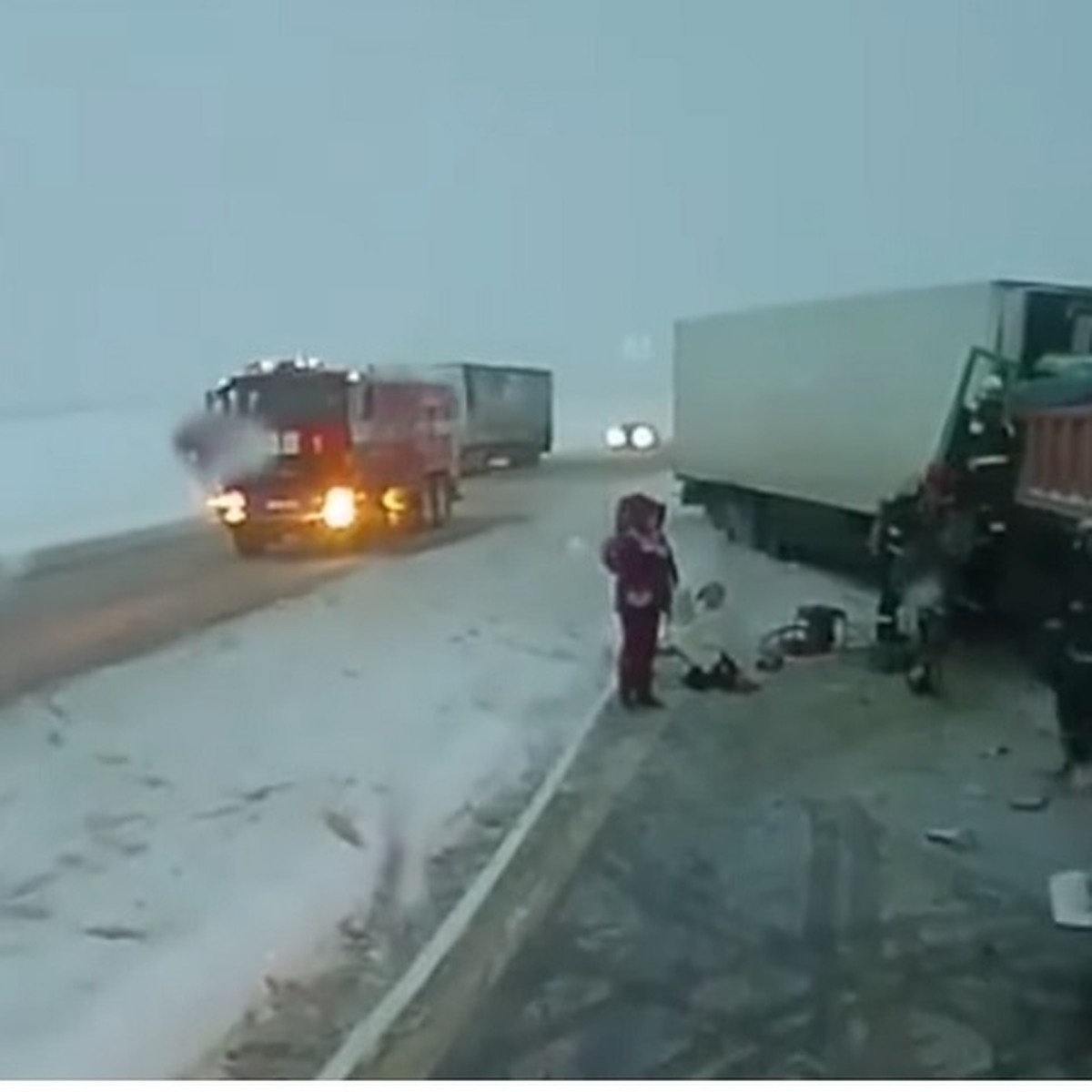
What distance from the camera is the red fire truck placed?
5.44 feet

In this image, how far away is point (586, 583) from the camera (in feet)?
5.69

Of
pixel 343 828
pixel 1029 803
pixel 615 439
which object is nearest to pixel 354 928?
pixel 343 828

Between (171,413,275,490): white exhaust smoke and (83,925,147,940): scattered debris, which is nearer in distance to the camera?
(83,925,147,940): scattered debris

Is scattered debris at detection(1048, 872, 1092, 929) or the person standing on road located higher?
the person standing on road

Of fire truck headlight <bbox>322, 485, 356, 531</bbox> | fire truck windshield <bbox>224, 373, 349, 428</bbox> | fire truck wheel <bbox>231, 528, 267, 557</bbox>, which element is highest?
fire truck windshield <bbox>224, 373, 349, 428</bbox>

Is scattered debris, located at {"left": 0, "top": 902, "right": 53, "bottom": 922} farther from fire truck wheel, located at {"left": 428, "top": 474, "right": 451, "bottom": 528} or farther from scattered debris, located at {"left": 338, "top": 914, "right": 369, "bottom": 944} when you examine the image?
fire truck wheel, located at {"left": 428, "top": 474, "right": 451, "bottom": 528}

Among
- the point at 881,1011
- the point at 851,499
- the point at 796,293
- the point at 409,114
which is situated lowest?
the point at 881,1011

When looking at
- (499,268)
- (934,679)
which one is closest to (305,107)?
(499,268)

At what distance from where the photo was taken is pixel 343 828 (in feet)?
5.34

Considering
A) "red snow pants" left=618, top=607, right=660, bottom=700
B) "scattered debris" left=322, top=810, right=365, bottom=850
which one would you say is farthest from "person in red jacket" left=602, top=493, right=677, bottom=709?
"scattered debris" left=322, top=810, right=365, bottom=850

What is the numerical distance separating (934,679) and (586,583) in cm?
32

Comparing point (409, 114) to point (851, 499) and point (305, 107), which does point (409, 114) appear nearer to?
point (305, 107)

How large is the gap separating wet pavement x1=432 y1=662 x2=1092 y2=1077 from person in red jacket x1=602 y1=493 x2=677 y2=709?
0.05 meters

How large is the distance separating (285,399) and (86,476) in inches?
7.1
